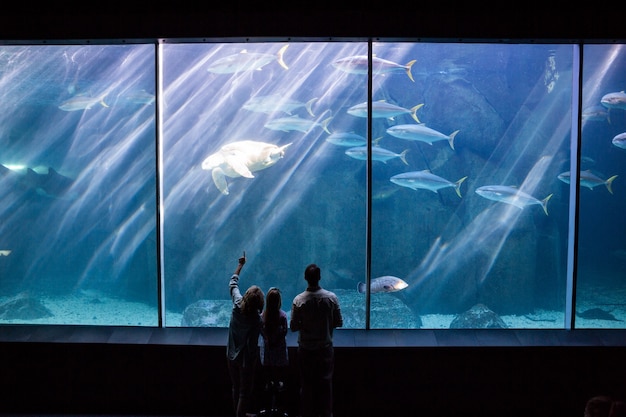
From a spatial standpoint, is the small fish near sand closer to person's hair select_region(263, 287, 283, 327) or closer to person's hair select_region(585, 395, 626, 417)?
person's hair select_region(263, 287, 283, 327)

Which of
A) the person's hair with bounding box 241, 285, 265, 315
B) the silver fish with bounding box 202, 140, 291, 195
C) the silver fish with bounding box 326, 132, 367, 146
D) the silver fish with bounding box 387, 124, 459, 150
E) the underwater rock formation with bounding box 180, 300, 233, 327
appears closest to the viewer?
the person's hair with bounding box 241, 285, 265, 315

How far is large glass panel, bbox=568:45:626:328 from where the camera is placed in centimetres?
1168

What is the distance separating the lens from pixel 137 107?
38.2 ft

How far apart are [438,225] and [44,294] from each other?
1168cm

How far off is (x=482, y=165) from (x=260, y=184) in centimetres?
426

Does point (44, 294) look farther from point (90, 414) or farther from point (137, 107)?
point (90, 414)

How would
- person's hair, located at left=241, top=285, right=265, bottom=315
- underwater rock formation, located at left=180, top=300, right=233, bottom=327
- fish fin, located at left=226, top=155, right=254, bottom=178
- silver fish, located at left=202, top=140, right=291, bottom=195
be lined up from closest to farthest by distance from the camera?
person's hair, located at left=241, top=285, right=265, bottom=315 → silver fish, located at left=202, top=140, right=291, bottom=195 → fish fin, located at left=226, top=155, right=254, bottom=178 → underwater rock formation, located at left=180, top=300, right=233, bottom=327

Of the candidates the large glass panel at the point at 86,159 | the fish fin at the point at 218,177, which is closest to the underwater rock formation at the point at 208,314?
the fish fin at the point at 218,177

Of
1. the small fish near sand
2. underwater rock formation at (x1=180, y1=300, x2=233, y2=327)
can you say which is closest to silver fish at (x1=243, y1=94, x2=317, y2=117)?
underwater rock formation at (x1=180, y1=300, x2=233, y2=327)

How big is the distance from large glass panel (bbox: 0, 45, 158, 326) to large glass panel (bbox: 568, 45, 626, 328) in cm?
941

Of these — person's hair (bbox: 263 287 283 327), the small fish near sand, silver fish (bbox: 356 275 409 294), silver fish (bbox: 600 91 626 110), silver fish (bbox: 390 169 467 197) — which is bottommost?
the small fish near sand

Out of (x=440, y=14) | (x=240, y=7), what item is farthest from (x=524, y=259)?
(x=240, y=7)

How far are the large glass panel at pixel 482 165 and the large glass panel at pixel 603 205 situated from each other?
1.32 m

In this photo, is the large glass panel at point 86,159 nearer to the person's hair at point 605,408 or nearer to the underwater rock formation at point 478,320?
the underwater rock formation at point 478,320
